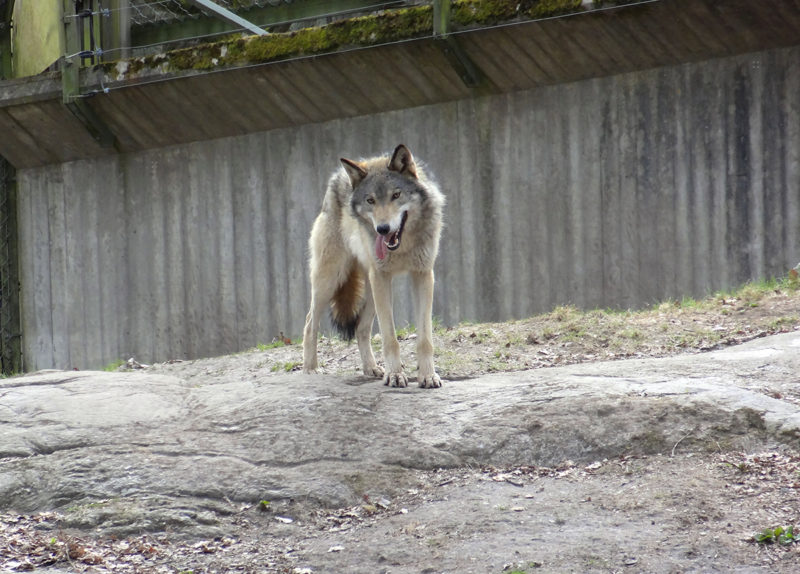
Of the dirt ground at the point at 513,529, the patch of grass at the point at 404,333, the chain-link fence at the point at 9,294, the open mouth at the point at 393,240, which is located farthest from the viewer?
the chain-link fence at the point at 9,294

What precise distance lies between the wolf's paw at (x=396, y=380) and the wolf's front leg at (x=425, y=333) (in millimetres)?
96

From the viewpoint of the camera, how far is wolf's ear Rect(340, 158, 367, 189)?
647 centimetres

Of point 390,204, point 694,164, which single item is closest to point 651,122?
point 694,164

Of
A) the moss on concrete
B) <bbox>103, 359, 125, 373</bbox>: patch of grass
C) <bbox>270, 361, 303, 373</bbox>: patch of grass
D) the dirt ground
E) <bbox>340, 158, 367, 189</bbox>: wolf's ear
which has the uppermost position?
the moss on concrete

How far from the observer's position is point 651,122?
33.6 feet

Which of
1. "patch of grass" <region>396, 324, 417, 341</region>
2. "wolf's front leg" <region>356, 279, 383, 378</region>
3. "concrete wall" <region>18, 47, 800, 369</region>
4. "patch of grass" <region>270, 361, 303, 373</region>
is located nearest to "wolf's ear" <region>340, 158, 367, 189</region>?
"wolf's front leg" <region>356, 279, 383, 378</region>

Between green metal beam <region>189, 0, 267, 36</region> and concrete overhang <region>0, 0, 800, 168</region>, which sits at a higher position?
green metal beam <region>189, 0, 267, 36</region>

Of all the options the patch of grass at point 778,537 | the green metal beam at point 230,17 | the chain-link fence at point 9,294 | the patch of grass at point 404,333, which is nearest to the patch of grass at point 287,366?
the patch of grass at point 404,333

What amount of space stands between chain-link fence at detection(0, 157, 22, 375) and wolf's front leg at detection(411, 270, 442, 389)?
346 inches

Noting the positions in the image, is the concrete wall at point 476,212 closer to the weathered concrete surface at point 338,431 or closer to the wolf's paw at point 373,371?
the weathered concrete surface at point 338,431

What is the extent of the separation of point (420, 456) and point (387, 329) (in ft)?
3.84

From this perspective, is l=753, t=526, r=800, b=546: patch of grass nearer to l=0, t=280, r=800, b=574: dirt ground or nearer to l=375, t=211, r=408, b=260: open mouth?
l=0, t=280, r=800, b=574: dirt ground

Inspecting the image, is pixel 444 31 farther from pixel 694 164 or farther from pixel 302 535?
pixel 302 535

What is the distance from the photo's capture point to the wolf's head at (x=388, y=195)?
6.21m
